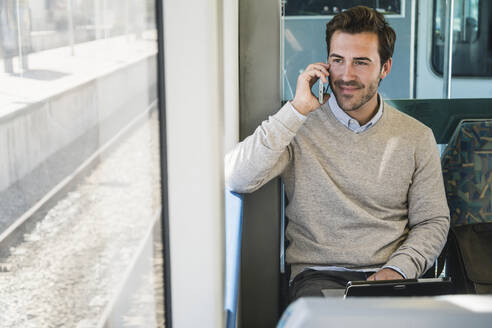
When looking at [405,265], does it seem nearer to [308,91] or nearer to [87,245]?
[308,91]

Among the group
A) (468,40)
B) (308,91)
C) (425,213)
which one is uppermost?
(468,40)

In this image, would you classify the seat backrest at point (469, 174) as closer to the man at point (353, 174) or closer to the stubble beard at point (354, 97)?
the man at point (353, 174)

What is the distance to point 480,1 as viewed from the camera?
9.24 feet

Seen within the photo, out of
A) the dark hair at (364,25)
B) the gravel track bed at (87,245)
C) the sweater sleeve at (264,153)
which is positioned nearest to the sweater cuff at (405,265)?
the sweater sleeve at (264,153)

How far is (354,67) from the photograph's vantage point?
232 cm

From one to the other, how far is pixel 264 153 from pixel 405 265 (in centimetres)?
60

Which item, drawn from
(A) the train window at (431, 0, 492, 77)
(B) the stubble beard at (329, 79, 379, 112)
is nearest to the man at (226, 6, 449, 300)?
(B) the stubble beard at (329, 79, 379, 112)

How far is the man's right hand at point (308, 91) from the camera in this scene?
2197mm

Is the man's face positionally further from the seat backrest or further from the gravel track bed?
the gravel track bed

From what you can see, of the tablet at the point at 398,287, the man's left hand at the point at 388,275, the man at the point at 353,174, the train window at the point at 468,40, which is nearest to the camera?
the tablet at the point at 398,287

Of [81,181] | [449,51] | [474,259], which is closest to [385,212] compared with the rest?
[474,259]

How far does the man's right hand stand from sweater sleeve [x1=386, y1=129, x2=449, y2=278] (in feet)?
1.40

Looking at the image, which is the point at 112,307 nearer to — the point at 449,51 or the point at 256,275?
the point at 256,275

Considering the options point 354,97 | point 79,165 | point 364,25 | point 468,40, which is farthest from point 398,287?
point 468,40
